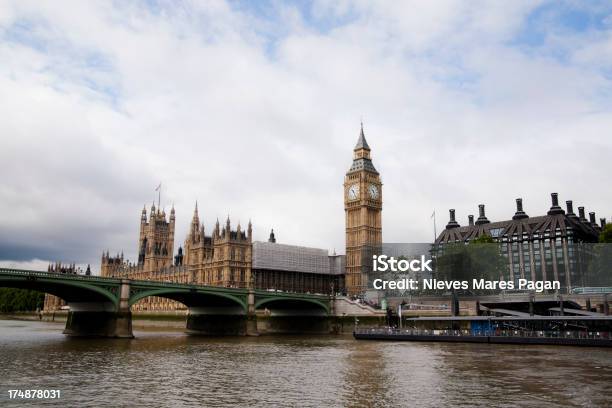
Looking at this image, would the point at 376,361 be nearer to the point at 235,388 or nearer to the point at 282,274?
the point at 235,388

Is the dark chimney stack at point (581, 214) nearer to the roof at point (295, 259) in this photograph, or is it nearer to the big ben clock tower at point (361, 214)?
the big ben clock tower at point (361, 214)

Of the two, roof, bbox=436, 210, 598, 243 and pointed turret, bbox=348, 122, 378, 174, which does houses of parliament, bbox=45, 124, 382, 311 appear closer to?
pointed turret, bbox=348, 122, 378, 174

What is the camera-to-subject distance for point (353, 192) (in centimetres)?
14550

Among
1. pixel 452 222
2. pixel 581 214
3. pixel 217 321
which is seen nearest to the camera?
pixel 217 321

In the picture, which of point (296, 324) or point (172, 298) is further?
point (296, 324)

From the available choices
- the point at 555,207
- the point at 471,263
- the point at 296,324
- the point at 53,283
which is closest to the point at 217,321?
the point at 296,324

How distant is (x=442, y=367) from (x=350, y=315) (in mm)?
57697

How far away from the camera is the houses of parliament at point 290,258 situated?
125750mm

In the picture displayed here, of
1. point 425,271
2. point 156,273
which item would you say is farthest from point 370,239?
point 156,273

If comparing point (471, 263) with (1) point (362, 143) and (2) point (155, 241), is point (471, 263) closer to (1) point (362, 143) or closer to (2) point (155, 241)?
(1) point (362, 143)

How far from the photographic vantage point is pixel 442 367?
38.6 metres

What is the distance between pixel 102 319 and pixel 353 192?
87587 mm

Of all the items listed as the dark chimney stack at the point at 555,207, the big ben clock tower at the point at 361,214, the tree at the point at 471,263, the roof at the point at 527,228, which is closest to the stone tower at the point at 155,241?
the big ben clock tower at the point at 361,214

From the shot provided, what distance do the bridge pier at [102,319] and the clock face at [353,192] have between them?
279 ft
